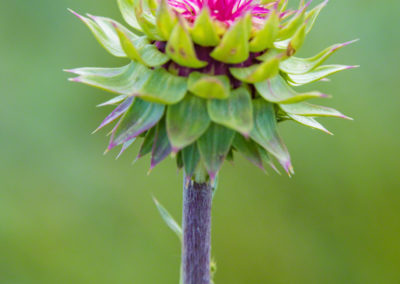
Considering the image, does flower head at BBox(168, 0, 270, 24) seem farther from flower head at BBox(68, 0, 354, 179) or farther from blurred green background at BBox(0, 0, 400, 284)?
blurred green background at BBox(0, 0, 400, 284)

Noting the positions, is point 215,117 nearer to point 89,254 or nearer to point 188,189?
point 188,189

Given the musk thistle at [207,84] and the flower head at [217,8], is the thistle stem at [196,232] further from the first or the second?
the flower head at [217,8]

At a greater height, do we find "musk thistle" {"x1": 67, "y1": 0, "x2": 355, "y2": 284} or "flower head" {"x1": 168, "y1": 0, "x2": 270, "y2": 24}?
"flower head" {"x1": 168, "y1": 0, "x2": 270, "y2": 24}

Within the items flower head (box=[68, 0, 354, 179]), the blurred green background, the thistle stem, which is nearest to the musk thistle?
flower head (box=[68, 0, 354, 179])

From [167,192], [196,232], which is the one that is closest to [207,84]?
[196,232]

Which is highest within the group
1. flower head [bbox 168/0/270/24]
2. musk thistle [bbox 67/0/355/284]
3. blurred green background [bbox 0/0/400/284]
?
flower head [bbox 168/0/270/24]
